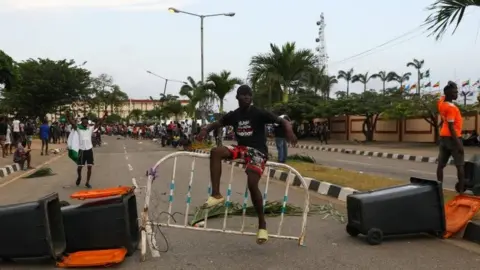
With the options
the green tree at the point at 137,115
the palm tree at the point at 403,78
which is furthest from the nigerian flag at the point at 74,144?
the green tree at the point at 137,115

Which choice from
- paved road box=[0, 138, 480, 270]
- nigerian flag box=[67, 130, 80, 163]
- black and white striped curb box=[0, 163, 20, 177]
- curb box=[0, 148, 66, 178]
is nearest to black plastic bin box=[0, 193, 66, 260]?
paved road box=[0, 138, 480, 270]

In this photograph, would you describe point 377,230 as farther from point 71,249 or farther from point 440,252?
point 71,249

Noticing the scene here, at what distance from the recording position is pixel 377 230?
5848 millimetres

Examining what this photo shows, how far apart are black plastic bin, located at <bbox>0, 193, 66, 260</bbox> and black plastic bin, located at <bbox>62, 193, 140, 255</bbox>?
258mm

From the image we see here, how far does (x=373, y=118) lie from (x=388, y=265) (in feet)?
113

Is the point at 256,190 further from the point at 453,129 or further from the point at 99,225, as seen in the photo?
the point at 453,129

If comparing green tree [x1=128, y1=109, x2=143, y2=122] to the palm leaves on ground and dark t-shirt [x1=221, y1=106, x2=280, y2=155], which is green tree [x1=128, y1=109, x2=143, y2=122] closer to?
Result: the palm leaves on ground

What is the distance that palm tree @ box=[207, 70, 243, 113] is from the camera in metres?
29.7

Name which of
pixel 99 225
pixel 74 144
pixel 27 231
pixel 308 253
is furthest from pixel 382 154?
pixel 27 231

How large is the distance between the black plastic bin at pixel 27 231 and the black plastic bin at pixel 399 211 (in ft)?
10.9

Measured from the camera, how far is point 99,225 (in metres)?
5.26

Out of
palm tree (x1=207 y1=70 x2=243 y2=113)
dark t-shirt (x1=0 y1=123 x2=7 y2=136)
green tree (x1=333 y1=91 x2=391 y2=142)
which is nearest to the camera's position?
dark t-shirt (x1=0 y1=123 x2=7 y2=136)

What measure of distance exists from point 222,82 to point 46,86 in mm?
20331

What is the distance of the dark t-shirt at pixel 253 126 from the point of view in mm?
5742
